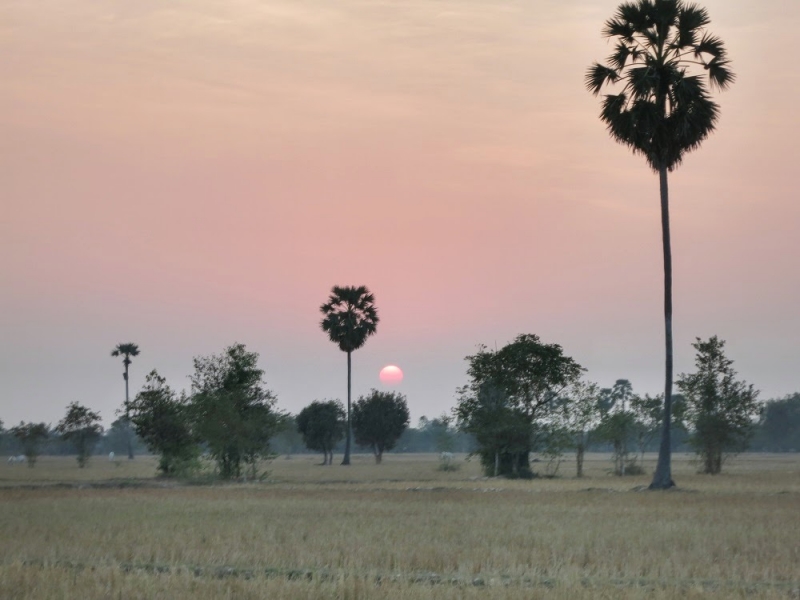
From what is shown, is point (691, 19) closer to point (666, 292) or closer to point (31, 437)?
point (666, 292)

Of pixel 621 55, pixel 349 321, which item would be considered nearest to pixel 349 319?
pixel 349 321

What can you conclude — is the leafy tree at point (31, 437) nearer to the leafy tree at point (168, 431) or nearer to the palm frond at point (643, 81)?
the leafy tree at point (168, 431)

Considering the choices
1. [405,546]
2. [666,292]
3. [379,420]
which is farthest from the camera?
[379,420]

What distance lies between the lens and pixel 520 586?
695 inches

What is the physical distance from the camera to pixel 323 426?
126 meters

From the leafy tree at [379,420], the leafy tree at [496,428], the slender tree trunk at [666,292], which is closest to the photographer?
the slender tree trunk at [666,292]

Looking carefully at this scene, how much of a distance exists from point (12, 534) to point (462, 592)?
15229mm

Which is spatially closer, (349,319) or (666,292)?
(666,292)

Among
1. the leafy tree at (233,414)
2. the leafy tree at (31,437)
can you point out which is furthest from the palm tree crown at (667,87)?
the leafy tree at (31,437)

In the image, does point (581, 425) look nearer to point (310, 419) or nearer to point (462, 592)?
point (462, 592)

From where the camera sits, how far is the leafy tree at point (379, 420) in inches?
4963

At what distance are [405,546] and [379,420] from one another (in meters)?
102

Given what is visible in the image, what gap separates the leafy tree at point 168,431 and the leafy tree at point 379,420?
207ft

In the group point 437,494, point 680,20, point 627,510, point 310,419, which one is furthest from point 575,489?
point 310,419
